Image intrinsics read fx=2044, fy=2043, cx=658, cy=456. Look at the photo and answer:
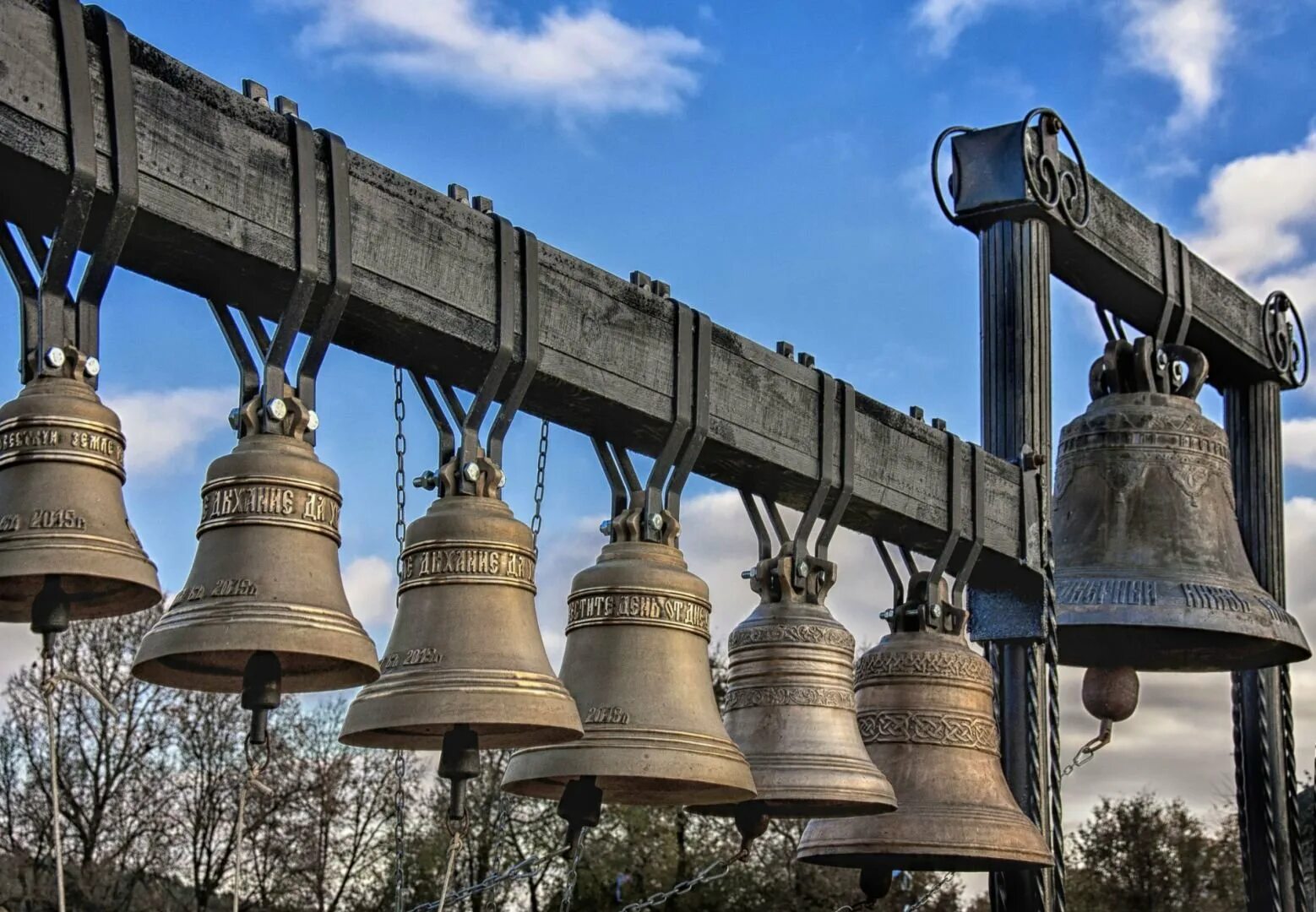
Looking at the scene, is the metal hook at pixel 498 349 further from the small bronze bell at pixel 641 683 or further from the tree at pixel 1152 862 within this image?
the tree at pixel 1152 862

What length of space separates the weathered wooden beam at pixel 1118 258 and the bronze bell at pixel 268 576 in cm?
318

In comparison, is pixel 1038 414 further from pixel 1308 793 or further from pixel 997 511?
pixel 1308 793

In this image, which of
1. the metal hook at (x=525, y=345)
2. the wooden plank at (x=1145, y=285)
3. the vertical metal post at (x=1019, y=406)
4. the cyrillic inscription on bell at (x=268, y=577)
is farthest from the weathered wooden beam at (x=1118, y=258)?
the cyrillic inscription on bell at (x=268, y=577)

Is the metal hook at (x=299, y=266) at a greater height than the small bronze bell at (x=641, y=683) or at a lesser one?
greater

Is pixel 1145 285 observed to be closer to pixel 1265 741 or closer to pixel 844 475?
pixel 1265 741

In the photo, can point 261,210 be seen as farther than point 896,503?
No

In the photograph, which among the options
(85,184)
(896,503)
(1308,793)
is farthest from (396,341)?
(1308,793)

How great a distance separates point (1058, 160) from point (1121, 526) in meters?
1.28

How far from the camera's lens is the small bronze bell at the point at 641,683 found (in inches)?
183

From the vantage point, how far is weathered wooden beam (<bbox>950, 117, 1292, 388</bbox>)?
6699 mm

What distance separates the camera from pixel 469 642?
436 cm

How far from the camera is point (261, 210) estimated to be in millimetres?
4137

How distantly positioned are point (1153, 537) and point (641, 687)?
9.43 feet

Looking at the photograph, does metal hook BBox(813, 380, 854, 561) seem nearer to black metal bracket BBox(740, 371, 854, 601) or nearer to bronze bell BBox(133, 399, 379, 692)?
black metal bracket BBox(740, 371, 854, 601)
